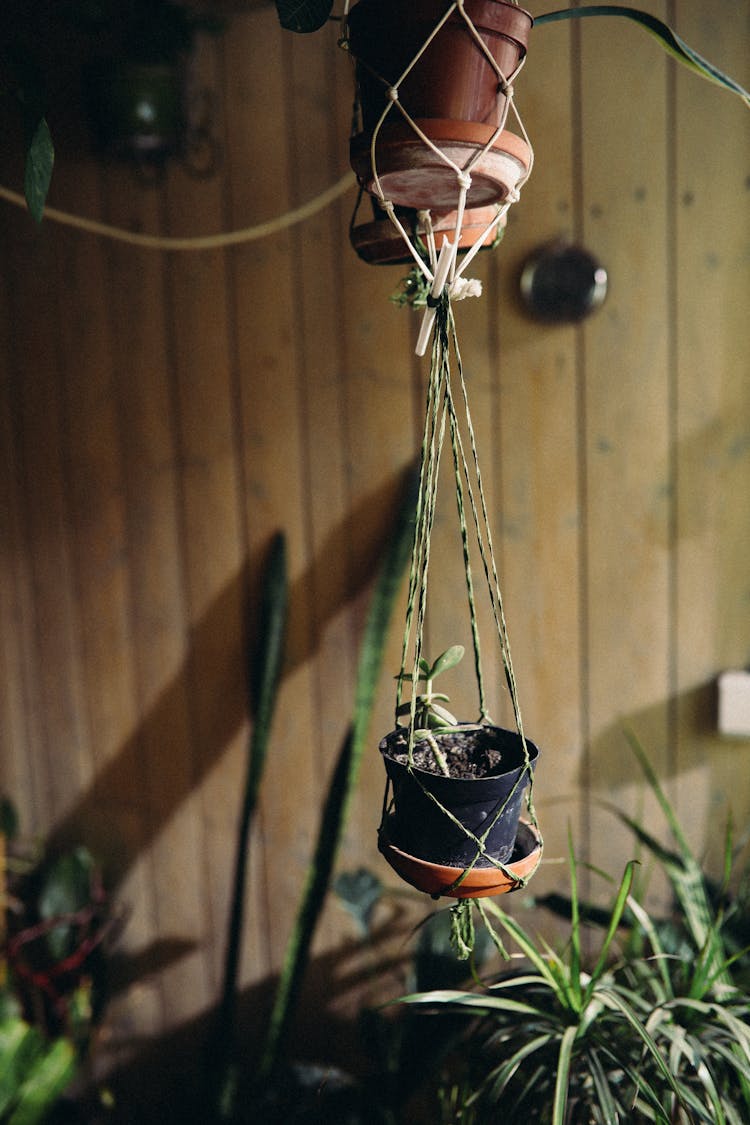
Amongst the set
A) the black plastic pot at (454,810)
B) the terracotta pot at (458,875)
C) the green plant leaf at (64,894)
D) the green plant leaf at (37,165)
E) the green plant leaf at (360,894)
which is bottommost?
the green plant leaf at (64,894)

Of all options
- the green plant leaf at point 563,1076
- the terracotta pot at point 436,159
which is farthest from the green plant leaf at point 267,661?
the terracotta pot at point 436,159

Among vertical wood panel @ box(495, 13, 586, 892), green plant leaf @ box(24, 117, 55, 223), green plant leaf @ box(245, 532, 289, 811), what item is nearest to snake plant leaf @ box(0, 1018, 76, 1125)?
green plant leaf @ box(245, 532, 289, 811)

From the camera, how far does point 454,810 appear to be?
0.87 m

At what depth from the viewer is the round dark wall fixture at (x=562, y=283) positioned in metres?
1.62

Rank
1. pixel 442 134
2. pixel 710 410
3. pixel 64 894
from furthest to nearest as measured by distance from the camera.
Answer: pixel 64 894 → pixel 710 410 → pixel 442 134

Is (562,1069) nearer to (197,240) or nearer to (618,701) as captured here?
(618,701)

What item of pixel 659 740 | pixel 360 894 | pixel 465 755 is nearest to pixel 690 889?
pixel 659 740

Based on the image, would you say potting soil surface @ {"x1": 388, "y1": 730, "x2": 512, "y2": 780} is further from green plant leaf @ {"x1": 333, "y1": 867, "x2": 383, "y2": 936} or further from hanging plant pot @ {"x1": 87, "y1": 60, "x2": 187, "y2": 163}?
hanging plant pot @ {"x1": 87, "y1": 60, "x2": 187, "y2": 163}

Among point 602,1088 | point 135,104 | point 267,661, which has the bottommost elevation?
point 602,1088

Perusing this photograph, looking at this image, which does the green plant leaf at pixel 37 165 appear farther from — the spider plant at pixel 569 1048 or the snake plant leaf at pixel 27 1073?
the snake plant leaf at pixel 27 1073

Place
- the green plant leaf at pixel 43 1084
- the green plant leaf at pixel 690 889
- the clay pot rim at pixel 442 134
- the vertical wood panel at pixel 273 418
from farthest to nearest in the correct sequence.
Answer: the vertical wood panel at pixel 273 418, the green plant leaf at pixel 43 1084, the green plant leaf at pixel 690 889, the clay pot rim at pixel 442 134

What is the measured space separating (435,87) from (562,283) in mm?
849

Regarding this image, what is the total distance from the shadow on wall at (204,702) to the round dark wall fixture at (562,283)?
1.40 ft

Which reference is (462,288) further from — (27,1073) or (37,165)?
(27,1073)
